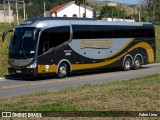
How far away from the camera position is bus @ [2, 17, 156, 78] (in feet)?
73.6

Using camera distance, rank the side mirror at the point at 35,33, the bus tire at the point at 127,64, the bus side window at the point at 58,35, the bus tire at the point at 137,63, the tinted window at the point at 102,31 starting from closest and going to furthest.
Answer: the side mirror at the point at 35,33
the bus side window at the point at 58,35
the tinted window at the point at 102,31
the bus tire at the point at 127,64
the bus tire at the point at 137,63

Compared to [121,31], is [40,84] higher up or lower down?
lower down

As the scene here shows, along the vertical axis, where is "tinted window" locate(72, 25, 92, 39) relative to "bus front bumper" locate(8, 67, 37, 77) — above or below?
above

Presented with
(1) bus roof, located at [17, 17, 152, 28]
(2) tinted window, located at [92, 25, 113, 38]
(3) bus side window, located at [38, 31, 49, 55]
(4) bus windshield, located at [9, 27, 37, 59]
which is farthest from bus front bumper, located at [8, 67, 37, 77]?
(2) tinted window, located at [92, 25, 113, 38]

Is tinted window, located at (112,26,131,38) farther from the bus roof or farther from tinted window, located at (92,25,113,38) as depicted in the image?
the bus roof

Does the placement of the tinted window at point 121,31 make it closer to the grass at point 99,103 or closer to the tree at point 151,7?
the grass at point 99,103

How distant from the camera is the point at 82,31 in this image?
24984 millimetres

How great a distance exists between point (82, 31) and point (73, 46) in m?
1.20

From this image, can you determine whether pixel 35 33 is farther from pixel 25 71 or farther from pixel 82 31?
pixel 82 31

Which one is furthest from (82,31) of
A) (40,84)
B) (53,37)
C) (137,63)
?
(137,63)

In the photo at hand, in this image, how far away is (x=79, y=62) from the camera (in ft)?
81.9

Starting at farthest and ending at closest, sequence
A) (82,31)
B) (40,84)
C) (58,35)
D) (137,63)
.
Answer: (137,63)
(82,31)
(58,35)
(40,84)

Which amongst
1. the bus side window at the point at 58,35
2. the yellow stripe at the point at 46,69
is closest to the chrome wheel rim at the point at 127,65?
the bus side window at the point at 58,35

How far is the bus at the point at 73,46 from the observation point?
22.4 m
